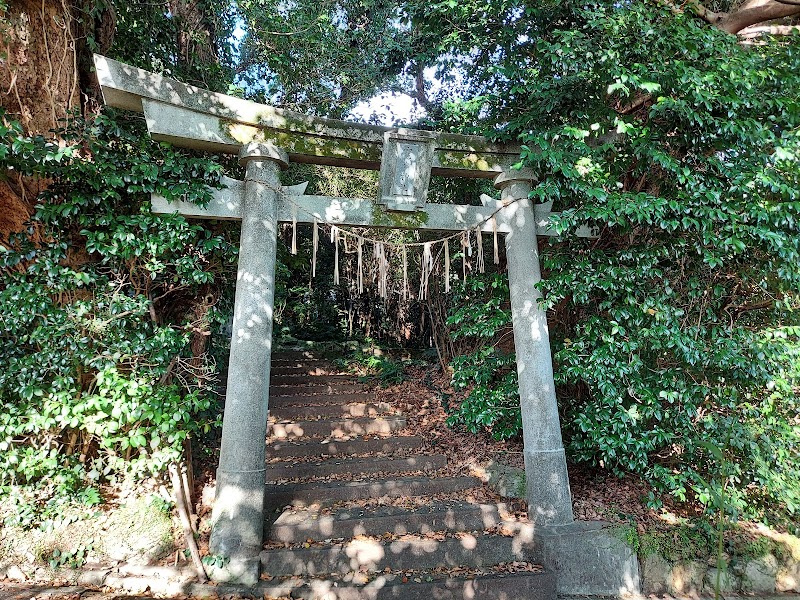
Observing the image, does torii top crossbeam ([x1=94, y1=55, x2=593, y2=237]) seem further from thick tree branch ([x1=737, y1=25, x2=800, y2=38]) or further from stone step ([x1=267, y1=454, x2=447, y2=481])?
thick tree branch ([x1=737, y1=25, x2=800, y2=38])

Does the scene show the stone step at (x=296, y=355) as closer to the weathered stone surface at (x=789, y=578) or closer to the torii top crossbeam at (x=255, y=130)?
the torii top crossbeam at (x=255, y=130)

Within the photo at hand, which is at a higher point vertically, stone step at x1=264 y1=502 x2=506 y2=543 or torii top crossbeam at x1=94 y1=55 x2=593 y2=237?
torii top crossbeam at x1=94 y1=55 x2=593 y2=237

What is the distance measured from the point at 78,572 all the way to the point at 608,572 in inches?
183

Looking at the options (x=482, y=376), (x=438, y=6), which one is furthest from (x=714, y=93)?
(x=482, y=376)

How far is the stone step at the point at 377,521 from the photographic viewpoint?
14.1ft

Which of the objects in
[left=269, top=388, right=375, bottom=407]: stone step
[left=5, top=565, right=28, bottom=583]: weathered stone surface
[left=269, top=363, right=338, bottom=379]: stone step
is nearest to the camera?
[left=5, top=565, right=28, bottom=583]: weathered stone surface

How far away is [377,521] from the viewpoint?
4438mm

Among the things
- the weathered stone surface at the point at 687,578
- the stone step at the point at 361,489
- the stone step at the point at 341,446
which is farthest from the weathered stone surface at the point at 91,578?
the weathered stone surface at the point at 687,578

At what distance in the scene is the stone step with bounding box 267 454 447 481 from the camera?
536cm

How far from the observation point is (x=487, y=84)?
6.27 metres

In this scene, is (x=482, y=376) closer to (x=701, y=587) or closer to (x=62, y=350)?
(x=701, y=587)

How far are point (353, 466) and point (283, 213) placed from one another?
3.11 meters

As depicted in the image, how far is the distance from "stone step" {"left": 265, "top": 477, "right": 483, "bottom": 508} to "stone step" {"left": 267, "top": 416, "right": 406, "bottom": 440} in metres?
1.25

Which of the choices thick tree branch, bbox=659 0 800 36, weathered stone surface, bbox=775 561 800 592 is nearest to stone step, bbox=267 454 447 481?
weathered stone surface, bbox=775 561 800 592
